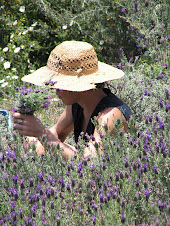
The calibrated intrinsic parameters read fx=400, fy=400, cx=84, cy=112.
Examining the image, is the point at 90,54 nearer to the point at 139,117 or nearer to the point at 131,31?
the point at 139,117

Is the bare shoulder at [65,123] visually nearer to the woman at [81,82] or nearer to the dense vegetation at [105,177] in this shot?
the woman at [81,82]

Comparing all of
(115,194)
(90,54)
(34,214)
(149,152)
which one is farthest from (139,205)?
(90,54)

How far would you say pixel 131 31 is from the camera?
5.46 metres

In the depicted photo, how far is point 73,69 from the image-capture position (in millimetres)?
2945

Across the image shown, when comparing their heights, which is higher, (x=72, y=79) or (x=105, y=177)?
(x=72, y=79)

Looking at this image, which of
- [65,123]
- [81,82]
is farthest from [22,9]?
[81,82]

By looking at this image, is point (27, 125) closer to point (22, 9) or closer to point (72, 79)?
point (72, 79)

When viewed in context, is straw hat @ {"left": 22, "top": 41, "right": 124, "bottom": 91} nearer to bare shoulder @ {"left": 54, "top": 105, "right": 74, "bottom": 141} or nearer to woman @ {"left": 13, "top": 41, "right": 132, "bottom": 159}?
woman @ {"left": 13, "top": 41, "right": 132, "bottom": 159}

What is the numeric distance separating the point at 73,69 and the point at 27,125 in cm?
62

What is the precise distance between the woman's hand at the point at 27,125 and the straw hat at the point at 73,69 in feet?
1.26

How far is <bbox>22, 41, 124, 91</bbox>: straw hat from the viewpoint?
2.89m

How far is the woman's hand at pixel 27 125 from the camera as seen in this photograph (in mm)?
2564

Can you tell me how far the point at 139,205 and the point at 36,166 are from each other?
70 cm

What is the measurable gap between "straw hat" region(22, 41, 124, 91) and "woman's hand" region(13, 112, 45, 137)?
1.26 feet
